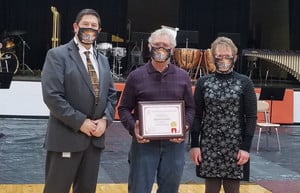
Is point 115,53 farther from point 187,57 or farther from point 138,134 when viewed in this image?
point 138,134

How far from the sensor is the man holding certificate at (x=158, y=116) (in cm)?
414

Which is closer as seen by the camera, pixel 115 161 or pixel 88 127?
pixel 88 127

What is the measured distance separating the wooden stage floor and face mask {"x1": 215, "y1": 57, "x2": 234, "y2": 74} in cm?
238

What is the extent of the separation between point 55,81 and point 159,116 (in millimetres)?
820

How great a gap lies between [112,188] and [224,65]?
2.78 m

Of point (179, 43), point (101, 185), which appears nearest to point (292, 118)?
point (179, 43)

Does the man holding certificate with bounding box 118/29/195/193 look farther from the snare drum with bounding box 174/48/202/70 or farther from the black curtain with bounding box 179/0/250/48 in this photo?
the black curtain with bounding box 179/0/250/48

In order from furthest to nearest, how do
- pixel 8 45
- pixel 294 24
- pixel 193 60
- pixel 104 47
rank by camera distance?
pixel 294 24
pixel 8 45
pixel 104 47
pixel 193 60

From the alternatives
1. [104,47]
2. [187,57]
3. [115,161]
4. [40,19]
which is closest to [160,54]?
[115,161]

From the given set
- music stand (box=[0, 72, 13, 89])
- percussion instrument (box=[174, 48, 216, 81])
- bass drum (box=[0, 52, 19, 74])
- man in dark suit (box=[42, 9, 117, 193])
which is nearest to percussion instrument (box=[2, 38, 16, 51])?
bass drum (box=[0, 52, 19, 74])

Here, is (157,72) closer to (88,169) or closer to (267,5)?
(88,169)

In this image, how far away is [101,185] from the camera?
658 cm

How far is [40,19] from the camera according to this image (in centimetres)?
1836

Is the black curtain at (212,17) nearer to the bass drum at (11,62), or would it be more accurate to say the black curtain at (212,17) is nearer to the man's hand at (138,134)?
the bass drum at (11,62)
